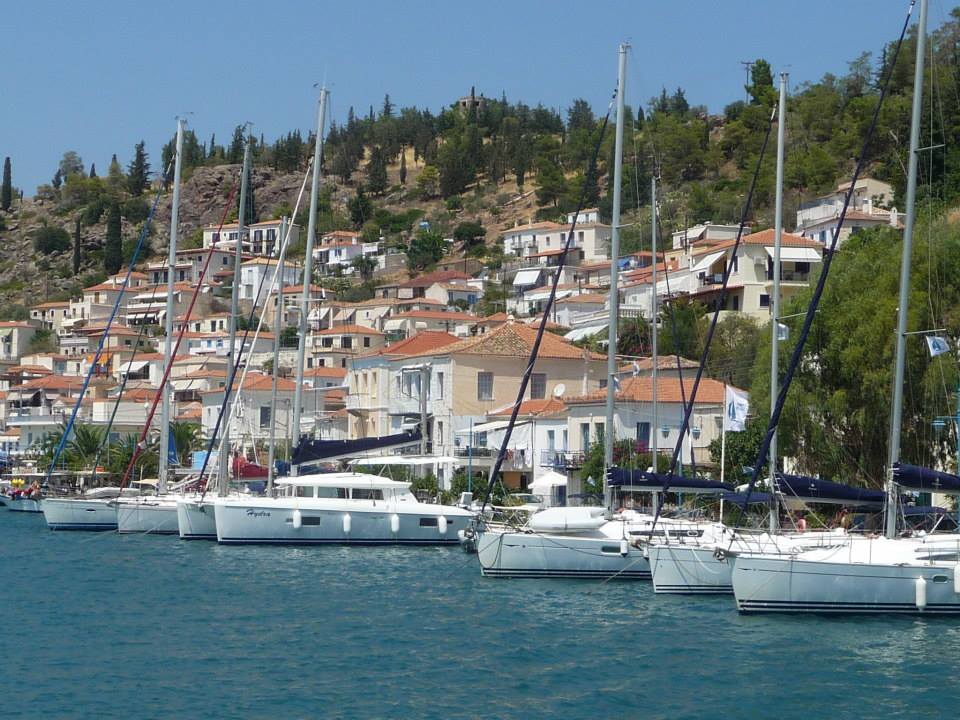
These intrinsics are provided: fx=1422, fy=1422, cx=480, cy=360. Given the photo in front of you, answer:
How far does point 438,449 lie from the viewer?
6575 centimetres

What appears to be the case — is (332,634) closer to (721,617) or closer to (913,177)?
(721,617)

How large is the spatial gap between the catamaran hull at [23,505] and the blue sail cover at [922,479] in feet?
186

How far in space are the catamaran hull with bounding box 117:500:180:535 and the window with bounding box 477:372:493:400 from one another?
18.4m

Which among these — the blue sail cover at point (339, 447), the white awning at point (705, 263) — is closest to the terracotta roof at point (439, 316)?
the white awning at point (705, 263)

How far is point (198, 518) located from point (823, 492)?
24.0 metres

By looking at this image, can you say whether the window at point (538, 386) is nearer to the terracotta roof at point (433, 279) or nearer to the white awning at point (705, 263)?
the white awning at point (705, 263)

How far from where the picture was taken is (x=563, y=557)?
36719 mm

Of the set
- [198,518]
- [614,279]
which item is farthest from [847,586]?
[198,518]

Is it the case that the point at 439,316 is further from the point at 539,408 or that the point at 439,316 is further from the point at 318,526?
the point at 318,526

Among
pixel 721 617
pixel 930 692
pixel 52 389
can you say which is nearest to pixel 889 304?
pixel 721 617

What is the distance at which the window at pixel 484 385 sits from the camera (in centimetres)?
6719

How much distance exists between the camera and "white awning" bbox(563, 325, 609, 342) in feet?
298

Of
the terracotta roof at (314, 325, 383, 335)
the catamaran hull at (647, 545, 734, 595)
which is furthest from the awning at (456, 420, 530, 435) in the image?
the terracotta roof at (314, 325, 383, 335)

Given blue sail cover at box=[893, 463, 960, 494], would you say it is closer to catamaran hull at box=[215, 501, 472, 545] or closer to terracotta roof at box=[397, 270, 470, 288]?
catamaran hull at box=[215, 501, 472, 545]
